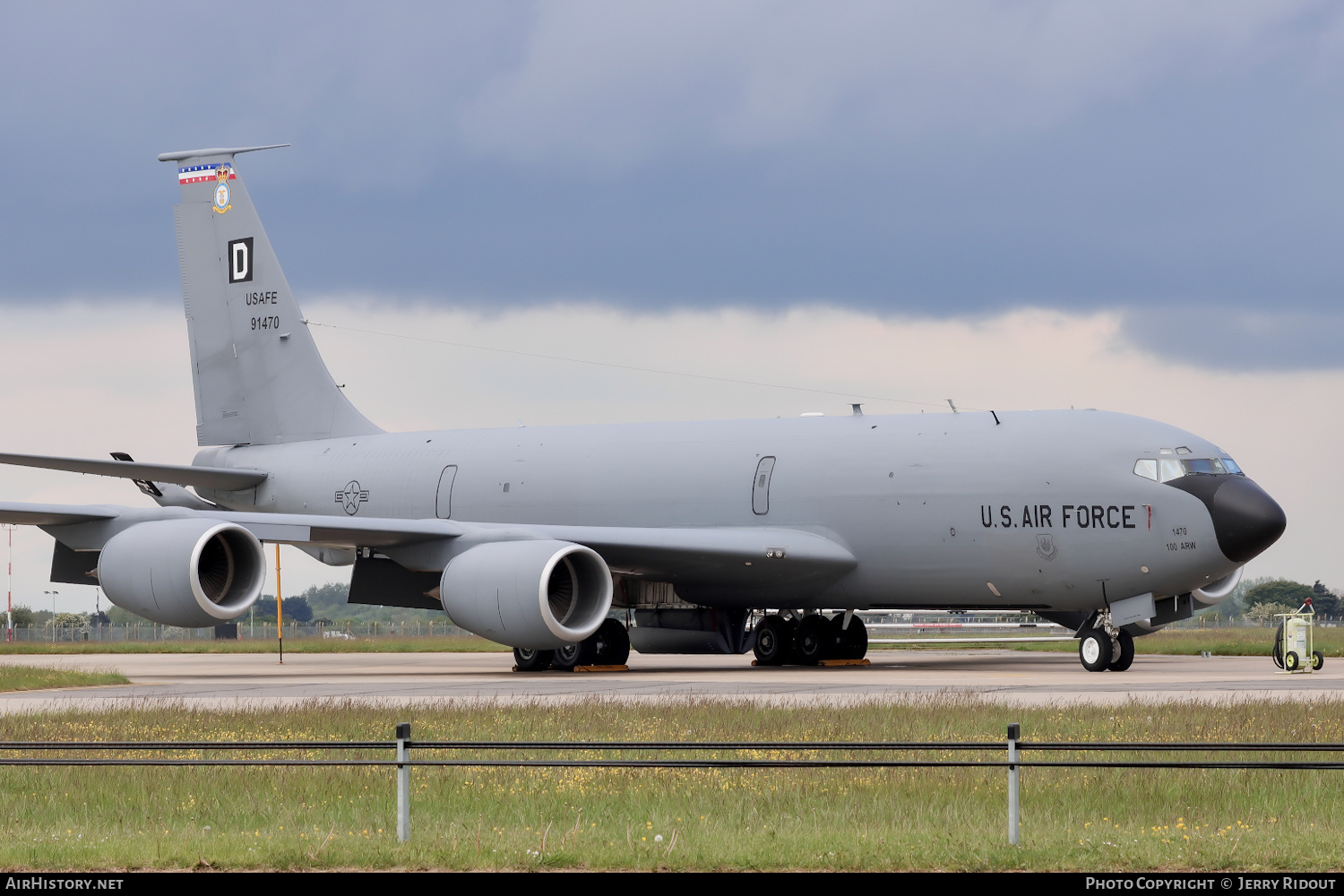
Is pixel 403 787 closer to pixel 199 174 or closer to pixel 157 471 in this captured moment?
pixel 157 471

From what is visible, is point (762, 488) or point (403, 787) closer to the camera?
point (403, 787)

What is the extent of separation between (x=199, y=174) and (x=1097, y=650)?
24.0 metres

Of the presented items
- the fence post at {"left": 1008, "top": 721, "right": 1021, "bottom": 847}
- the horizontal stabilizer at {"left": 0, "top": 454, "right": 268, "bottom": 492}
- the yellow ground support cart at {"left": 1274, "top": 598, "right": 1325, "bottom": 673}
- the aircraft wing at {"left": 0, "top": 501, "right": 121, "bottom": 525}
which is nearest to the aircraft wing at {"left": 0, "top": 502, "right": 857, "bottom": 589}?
the aircraft wing at {"left": 0, "top": 501, "right": 121, "bottom": 525}

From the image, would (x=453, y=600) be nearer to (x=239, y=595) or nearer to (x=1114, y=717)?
(x=239, y=595)

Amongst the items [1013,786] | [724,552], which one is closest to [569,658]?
[724,552]

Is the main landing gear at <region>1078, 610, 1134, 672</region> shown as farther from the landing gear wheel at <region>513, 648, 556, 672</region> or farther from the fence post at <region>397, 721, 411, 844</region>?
the fence post at <region>397, 721, 411, 844</region>

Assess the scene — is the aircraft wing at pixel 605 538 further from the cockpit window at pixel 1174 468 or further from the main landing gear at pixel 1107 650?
the cockpit window at pixel 1174 468

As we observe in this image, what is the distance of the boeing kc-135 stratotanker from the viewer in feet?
85.8

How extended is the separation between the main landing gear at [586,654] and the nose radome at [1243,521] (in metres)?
10.3

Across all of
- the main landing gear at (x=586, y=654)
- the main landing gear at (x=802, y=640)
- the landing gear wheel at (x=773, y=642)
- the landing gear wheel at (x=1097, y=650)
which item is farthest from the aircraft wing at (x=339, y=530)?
the landing gear wheel at (x=1097, y=650)

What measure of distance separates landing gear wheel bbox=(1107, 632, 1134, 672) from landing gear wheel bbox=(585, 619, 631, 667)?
8.28 metres

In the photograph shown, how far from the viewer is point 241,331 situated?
130 feet

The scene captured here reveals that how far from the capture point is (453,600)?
88.2ft

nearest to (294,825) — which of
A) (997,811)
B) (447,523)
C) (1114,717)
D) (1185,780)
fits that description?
(997,811)
